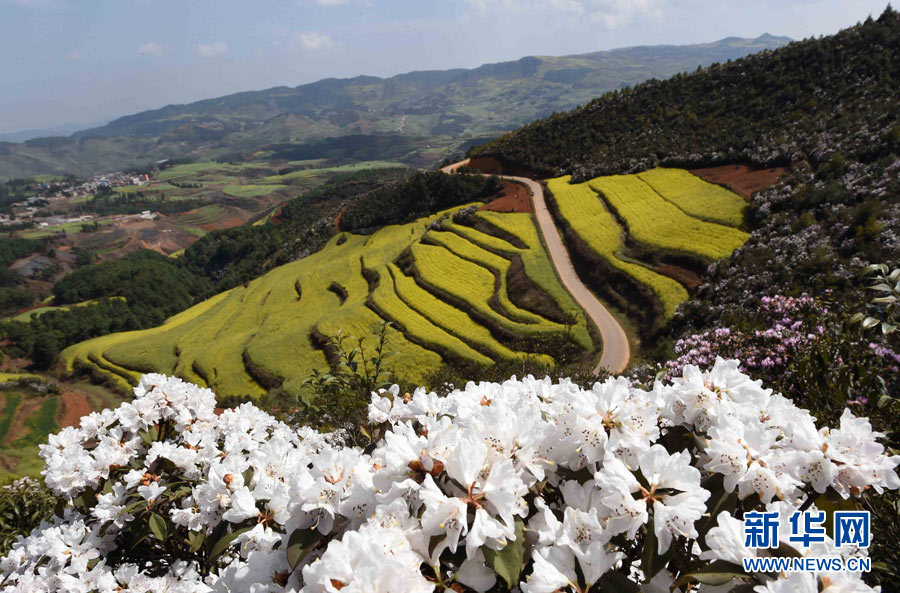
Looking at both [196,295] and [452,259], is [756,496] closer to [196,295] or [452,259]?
[452,259]

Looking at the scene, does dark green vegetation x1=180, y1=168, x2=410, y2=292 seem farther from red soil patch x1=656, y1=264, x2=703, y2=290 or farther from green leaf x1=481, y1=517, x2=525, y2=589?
green leaf x1=481, y1=517, x2=525, y2=589

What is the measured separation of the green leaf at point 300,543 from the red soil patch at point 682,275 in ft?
86.4

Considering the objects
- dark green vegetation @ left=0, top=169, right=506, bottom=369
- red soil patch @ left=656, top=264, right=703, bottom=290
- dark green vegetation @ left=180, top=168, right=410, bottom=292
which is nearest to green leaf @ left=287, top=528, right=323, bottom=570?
red soil patch @ left=656, top=264, right=703, bottom=290

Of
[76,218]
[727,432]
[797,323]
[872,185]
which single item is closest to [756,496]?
[727,432]

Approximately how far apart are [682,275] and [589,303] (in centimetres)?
552

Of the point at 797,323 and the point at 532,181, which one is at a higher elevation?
the point at 532,181

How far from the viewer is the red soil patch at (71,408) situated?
99.3 feet

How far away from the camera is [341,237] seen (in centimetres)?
6034

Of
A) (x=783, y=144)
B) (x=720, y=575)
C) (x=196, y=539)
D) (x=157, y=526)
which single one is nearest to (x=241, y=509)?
(x=196, y=539)

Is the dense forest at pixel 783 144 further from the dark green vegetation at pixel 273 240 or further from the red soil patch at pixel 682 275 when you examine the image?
the dark green vegetation at pixel 273 240

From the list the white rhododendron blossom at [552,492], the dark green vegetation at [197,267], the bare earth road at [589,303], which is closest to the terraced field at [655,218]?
the bare earth road at [589,303]

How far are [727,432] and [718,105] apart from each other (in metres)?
56.5

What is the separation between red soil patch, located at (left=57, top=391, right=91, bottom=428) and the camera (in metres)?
30.3

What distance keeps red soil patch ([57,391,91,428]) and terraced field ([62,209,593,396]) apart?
288cm
